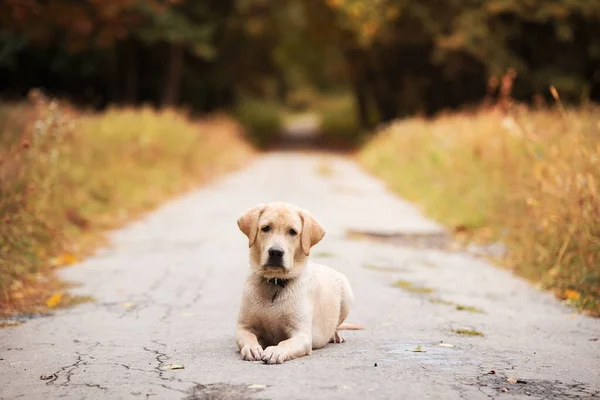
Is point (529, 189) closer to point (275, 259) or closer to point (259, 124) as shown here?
point (275, 259)

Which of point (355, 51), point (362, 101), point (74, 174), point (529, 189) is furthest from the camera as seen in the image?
point (362, 101)

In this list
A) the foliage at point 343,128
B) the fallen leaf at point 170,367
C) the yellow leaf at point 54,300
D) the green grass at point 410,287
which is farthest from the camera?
the foliage at point 343,128

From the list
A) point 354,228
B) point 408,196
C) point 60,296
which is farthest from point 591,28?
point 60,296

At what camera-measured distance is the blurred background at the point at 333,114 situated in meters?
10.8

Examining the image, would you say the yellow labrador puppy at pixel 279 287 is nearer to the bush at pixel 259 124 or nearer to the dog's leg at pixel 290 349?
the dog's leg at pixel 290 349

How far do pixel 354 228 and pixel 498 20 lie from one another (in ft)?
73.7

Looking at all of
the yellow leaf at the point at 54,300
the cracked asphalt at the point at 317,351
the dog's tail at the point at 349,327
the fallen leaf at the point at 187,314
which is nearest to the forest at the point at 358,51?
the cracked asphalt at the point at 317,351

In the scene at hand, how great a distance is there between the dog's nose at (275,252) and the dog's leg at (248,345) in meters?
0.62

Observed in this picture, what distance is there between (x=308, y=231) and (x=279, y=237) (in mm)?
269

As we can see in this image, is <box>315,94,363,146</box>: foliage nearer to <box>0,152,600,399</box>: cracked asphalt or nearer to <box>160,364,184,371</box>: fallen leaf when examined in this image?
<box>0,152,600,399</box>: cracked asphalt

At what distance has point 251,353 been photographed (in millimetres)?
6176

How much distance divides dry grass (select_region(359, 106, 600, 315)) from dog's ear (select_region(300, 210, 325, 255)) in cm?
252

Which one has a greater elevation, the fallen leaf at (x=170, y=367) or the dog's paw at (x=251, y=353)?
the dog's paw at (x=251, y=353)

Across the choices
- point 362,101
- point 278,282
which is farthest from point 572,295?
point 362,101
